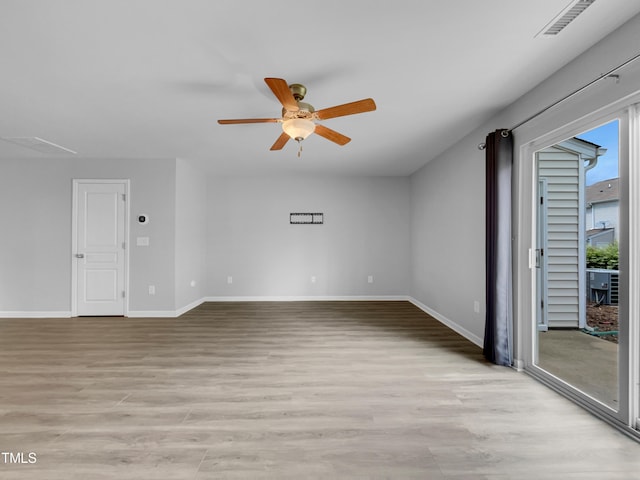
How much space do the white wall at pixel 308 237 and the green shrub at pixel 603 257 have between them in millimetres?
3434

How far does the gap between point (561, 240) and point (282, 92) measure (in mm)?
4036

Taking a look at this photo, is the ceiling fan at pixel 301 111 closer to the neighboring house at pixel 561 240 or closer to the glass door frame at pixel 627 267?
the glass door frame at pixel 627 267

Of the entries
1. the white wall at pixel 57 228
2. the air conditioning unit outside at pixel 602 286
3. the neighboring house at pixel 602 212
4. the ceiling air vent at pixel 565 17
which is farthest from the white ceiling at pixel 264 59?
the air conditioning unit outside at pixel 602 286

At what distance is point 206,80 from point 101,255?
3.86m

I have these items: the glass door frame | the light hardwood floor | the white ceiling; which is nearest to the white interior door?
the light hardwood floor

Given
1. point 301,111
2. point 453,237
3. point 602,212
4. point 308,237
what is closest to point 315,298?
point 308,237

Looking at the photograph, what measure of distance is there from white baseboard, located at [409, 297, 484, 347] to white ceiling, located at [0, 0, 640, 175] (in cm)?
247

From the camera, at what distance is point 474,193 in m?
3.69

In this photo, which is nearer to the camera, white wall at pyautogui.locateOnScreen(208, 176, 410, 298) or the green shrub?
the green shrub

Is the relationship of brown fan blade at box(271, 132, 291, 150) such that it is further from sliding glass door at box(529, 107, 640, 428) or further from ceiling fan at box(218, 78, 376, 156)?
sliding glass door at box(529, 107, 640, 428)

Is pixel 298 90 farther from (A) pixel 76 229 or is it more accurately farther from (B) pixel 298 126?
(A) pixel 76 229

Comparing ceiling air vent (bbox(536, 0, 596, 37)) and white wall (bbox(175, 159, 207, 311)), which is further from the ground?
ceiling air vent (bbox(536, 0, 596, 37))

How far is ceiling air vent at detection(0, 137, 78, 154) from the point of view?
12.8 feet

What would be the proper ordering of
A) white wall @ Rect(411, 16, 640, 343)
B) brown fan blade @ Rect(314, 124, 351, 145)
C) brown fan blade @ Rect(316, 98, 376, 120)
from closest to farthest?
white wall @ Rect(411, 16, 640, 343), brown fan blade @ Rect(316, 98, 376, 120), brown fan blade @ Rect(314, 124, 351, 145)
